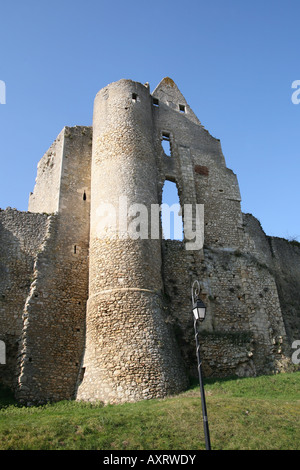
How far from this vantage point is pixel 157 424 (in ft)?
33.5

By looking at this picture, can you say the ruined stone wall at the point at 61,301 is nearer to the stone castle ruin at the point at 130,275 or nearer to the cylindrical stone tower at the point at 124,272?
the stone castle ruin at the point at 130,275

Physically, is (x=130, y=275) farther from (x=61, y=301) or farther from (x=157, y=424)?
(x=157, y=424)

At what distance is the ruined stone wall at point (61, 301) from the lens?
560 inches

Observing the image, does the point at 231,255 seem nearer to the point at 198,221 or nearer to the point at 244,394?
the point at 198,221

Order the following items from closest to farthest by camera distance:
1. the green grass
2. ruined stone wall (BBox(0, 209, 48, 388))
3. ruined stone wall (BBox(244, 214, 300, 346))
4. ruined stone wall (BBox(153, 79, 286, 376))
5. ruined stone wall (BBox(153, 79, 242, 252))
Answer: the green grass
ruined stone wall (BBox(0, 209, 48, 388))
ruined stone wall (BBox(153, 79, 286, 376))
ruined stone wall (BBox(244, 214, 300, 346))
ruined stone wall (BBox(153, 79, 242, 252))

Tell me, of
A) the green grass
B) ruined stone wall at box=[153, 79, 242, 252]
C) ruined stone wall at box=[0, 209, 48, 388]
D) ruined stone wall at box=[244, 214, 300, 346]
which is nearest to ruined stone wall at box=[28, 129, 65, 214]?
ruined stone wall at box=[0, 209, 48, 388]

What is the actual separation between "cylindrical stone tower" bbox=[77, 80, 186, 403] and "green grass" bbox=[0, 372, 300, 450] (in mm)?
1034

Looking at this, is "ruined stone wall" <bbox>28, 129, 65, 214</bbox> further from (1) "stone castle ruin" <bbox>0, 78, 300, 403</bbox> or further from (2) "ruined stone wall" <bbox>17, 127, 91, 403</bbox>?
(2) "ruined stone wall" <bbox>17, 127, 91, 403</bbox>

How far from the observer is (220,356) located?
16391 mm

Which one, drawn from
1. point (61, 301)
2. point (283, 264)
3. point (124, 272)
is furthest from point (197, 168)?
point (61, 301)

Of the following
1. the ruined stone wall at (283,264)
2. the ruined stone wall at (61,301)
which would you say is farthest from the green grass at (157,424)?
the ruined stone wall at (283,264)

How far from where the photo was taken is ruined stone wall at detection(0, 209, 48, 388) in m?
14.7
